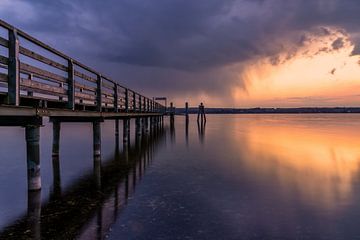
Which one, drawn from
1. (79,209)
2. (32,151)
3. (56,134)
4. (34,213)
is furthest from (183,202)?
(56,134)

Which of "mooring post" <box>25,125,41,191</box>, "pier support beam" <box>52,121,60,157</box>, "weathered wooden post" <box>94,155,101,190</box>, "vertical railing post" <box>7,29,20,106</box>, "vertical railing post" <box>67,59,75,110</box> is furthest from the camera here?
"pier support beam" <box>52,121,60,157</box>

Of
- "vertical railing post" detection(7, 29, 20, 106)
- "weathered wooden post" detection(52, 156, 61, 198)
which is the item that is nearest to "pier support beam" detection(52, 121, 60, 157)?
"weathered wooden post" detection(52, 156, 61, 198)

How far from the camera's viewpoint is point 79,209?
7.03m

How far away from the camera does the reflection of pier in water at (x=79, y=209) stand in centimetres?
563

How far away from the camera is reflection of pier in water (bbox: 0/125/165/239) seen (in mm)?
5629

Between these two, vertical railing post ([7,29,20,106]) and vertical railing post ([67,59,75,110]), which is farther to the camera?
vertical railing post ([67,59,75,110])

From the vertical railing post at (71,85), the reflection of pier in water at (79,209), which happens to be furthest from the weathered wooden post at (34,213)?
the vertical railing post at (71,85)

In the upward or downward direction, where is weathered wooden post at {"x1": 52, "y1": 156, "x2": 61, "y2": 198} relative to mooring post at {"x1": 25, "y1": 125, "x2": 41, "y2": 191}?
downward

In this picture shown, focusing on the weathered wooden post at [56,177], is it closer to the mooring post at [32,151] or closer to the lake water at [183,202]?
the lake water at [183,202]

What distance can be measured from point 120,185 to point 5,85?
13.4 ft

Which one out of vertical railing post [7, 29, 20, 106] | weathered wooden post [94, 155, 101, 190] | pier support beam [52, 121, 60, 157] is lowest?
weathered wooden post [94, 155, 101, 190]

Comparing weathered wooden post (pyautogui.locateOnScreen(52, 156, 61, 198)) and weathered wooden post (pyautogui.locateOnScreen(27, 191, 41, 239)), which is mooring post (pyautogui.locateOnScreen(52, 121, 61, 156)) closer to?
weathered wooden post (pyautogui.locateOnScreen(52, 156, 61, 198))

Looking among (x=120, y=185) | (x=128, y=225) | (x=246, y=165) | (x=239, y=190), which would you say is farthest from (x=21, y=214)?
(x=246, y=165)

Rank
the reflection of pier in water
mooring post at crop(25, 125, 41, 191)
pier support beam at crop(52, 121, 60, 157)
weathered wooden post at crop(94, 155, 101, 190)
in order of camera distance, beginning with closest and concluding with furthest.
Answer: the reflection of pier in water → mooring post at crop(25, 125, 41, 191) → weathered wooden post at crop(94, 155, 101, 190) → pier support beam at crop(52, 121, 60, 157)
